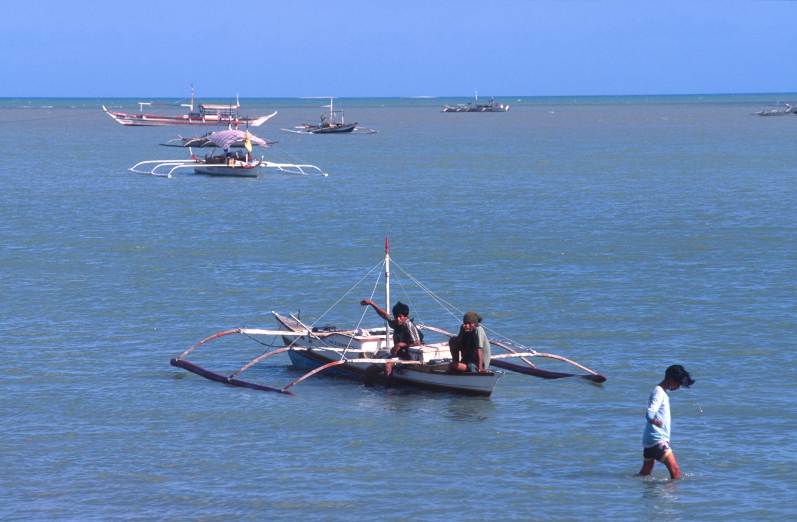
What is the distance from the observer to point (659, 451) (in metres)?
14.4

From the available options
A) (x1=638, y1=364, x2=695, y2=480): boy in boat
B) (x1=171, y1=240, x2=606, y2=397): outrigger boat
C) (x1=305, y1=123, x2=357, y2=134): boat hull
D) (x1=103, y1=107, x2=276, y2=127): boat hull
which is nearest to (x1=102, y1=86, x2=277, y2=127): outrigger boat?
(x1=103, y1=107, x2=276, y2=127): boat hull

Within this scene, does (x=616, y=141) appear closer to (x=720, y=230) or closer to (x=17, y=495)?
(x=720, y=230)

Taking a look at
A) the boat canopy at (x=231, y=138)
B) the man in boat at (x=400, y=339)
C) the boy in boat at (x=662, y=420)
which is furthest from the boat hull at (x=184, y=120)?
the boy in boat at (x=662, y=420)

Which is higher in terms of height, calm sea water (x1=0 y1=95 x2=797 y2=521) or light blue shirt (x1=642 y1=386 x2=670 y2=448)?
light blue shirt (x1=642 y1=386 x2=670 y2=448)

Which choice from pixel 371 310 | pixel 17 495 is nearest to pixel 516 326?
pixel 371 310

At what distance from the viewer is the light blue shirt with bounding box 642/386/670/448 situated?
13727 millimetres

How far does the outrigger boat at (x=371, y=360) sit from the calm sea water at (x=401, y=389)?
0.27 metres

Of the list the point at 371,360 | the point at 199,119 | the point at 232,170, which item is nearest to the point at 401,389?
the point at 371,360

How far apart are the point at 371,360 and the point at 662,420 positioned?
7.43 metres

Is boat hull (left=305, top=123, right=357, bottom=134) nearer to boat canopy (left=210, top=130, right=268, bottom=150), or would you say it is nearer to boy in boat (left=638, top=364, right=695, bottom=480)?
boat canopy (left=210, top=130, right=268, bottom=150)

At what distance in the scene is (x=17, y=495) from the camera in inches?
584

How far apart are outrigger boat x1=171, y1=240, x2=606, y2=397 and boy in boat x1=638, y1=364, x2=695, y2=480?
4.68 metres

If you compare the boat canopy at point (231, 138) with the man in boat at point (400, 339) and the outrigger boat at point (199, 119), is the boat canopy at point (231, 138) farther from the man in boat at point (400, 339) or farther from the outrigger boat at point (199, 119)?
the outrigger boat at point (199, 119)

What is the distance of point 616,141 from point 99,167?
5662 centimetres
